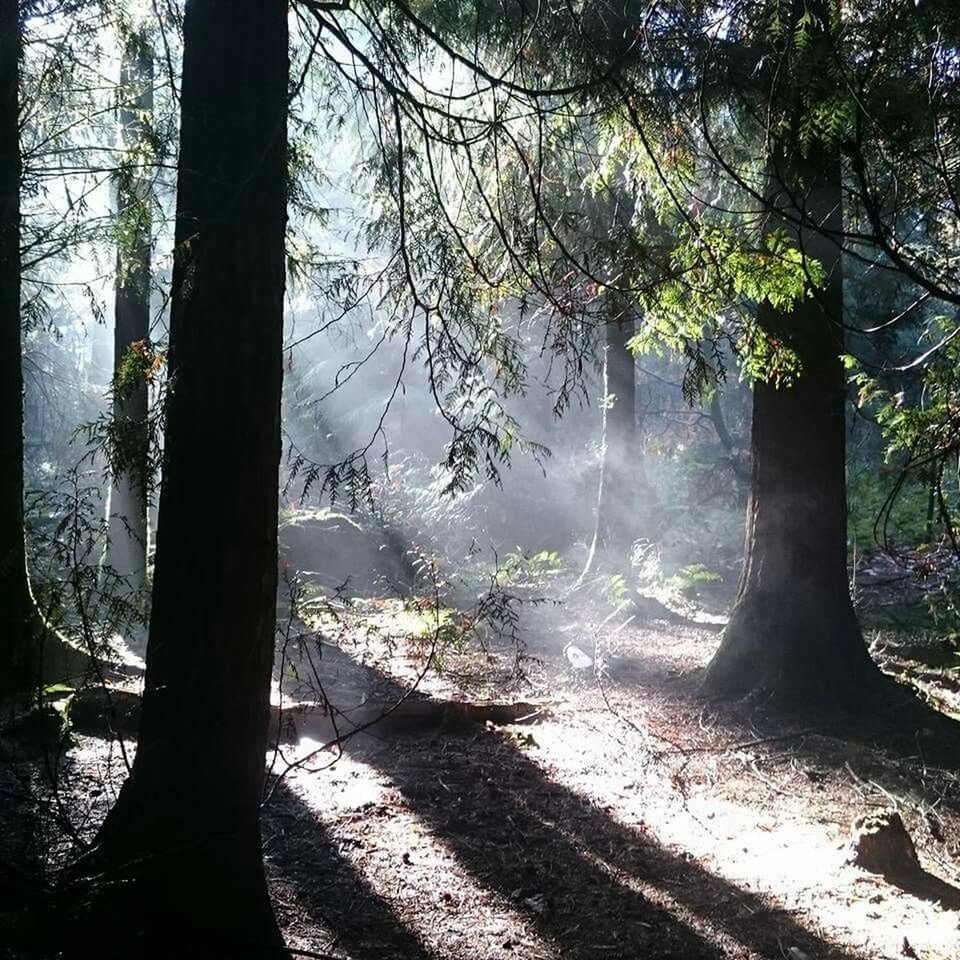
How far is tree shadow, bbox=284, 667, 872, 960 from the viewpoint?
14.0 ft

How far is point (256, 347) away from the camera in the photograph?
12.0 ft

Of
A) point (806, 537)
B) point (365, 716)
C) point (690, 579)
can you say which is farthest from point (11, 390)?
point (690, 579)

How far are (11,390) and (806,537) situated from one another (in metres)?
7.43

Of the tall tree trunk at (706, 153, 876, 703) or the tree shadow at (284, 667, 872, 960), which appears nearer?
the tree shadow at (284, 667, 872, 960)

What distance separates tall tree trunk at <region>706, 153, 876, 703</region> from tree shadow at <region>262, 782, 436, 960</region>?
4.84 m

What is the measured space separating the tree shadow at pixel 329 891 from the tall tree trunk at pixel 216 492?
0.49 meters

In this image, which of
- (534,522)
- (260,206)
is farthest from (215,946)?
(534,522)

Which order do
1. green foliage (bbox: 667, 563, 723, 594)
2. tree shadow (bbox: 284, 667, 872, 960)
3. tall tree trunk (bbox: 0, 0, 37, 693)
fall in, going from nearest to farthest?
tree shadow (bbox: 284, 667, 872, 960)
tall tree trunk (bbox: 0, 0, 37, 693)
green foliage (bbox: 667, 563, 723, 594)

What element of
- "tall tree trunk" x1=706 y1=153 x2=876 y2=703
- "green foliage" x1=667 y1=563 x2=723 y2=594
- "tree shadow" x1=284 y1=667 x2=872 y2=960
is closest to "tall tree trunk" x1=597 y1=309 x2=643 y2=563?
"green foliage" x1=667 y1=563 x2=723 y2=594

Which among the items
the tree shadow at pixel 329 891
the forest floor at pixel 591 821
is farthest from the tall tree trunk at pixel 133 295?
the tree shadow at pixel 329 891

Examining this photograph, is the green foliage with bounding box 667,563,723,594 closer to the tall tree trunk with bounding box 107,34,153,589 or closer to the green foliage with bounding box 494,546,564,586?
the green foliage with bounding box 494,546,564,586

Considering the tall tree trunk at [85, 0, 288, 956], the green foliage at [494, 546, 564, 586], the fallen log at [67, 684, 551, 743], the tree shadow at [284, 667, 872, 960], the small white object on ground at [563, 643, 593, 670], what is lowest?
the tree shadow at [284, 667, 872, 960]

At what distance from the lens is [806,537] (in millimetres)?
8156

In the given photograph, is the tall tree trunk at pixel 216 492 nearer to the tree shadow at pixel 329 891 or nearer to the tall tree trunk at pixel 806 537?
the tree shadow at pixel 329 891
